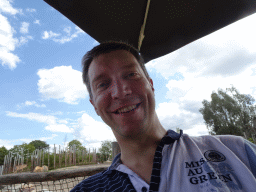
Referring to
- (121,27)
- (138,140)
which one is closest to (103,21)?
(121,27)

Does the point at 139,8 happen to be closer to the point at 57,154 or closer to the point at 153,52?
the point at 153,52

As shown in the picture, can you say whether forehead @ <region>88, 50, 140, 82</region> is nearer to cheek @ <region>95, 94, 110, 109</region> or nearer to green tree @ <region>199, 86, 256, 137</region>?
cheek @ <region>95, 94, 110, 109</region>

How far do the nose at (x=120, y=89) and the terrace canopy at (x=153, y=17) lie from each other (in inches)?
30.6

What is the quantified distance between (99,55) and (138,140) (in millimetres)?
898

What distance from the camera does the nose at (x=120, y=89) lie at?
3.84ft

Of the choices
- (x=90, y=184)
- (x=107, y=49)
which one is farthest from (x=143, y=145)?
(x=107, y=49)

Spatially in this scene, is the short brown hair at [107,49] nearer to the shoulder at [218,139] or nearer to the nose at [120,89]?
the nose at [120,89]

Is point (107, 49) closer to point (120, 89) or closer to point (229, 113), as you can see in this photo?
point (120, 89)

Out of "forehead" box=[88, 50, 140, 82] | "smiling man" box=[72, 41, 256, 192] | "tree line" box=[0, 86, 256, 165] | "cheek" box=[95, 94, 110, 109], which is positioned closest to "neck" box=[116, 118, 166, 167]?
"smiling man" box=[72, 41, 256, 192]

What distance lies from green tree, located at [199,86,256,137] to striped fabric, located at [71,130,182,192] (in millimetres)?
29219

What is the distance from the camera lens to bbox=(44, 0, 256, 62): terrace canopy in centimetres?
142

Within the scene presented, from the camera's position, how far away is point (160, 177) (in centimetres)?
96

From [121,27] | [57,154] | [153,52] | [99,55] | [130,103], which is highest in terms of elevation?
[121,27]

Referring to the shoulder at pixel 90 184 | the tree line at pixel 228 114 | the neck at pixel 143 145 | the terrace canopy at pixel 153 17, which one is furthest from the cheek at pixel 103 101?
the tree line at pixel 228 114
